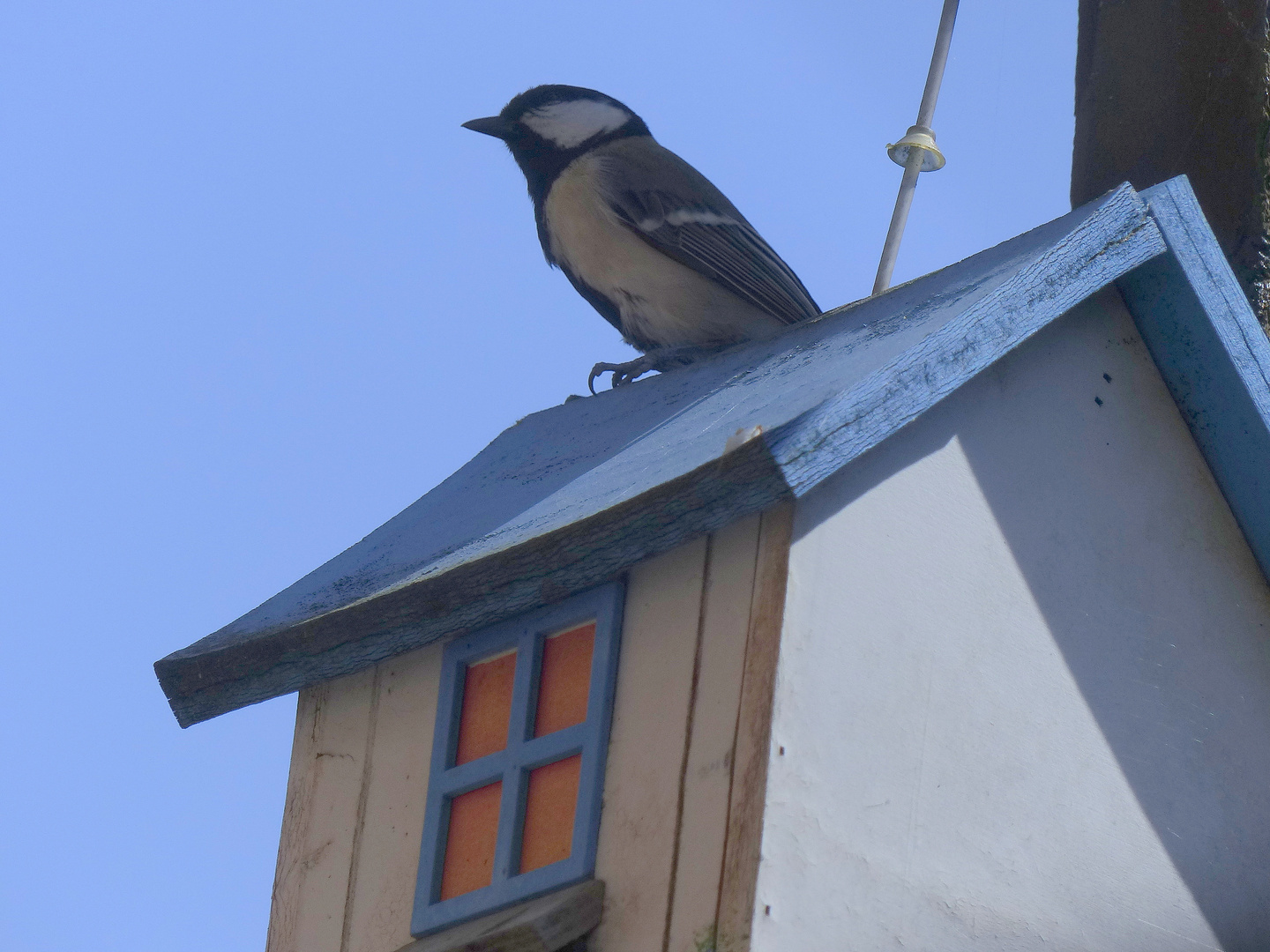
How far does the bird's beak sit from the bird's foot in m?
0.89

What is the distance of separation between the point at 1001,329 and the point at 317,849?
3.44 ft

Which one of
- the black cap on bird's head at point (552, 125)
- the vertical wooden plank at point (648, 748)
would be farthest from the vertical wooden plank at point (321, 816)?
the black cap on bird's head at point (552, 125)

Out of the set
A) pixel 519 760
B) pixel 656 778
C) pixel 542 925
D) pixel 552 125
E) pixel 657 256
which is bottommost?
pixel 542 925

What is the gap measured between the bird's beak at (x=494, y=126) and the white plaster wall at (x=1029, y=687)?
1.75 meters

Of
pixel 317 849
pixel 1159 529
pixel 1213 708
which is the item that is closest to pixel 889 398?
pixel 1159 529

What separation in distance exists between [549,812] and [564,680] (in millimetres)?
146

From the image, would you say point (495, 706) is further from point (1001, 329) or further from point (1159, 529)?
point (1159, 529)

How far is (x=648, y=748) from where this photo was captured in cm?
150

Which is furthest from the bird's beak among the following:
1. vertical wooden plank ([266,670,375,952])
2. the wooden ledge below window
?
the wooden ledge below window

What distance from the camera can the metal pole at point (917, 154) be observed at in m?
2.83

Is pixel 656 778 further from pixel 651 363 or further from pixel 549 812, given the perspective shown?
pixel 651 363

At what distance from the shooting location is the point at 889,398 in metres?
1.52

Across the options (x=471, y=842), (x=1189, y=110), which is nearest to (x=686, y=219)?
(x=1189, y=110)

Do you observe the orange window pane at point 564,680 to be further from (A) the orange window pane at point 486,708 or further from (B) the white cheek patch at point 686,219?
(B) the white cheek patch at point 686,219
